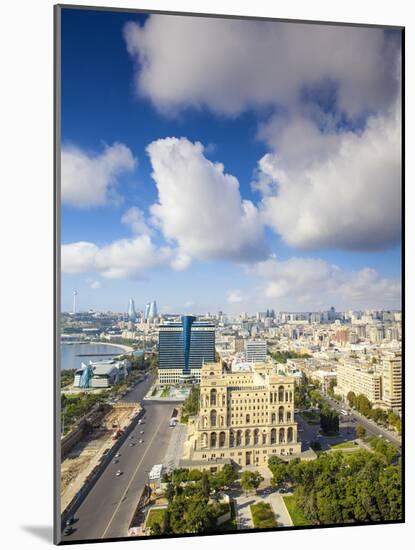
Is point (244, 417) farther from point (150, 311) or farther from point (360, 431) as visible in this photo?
point (150, 311)

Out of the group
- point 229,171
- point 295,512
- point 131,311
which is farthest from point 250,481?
point 229,171

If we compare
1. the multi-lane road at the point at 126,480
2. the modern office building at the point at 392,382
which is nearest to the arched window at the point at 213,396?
the multi-lane road at the point at 126,480

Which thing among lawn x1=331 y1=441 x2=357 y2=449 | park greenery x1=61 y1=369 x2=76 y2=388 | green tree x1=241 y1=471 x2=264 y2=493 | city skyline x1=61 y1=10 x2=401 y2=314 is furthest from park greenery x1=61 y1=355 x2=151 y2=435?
lawn x1=331 y1=441 x2=357 y2=449

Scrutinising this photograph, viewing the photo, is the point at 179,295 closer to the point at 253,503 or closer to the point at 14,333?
the point at 14,333

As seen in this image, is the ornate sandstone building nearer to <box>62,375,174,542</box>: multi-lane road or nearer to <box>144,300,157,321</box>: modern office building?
<box>62,375,174,542</box>: multi-lane road

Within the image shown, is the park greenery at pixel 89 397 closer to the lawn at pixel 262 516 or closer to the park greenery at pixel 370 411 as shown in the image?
the lawn at pixel 262 516
